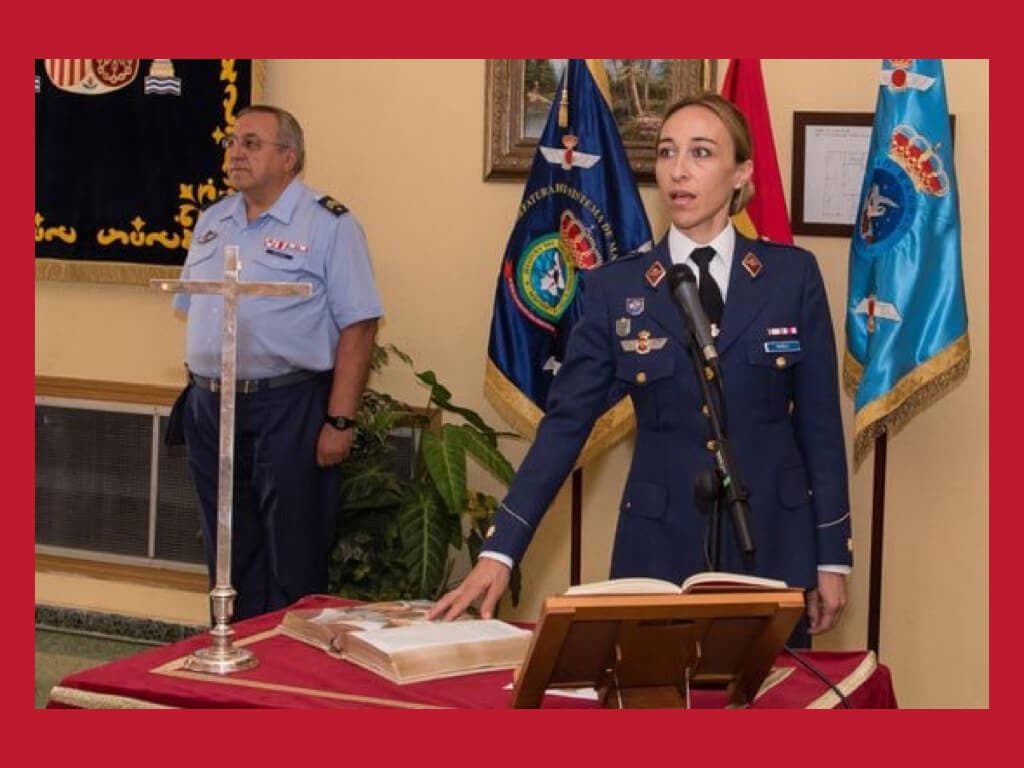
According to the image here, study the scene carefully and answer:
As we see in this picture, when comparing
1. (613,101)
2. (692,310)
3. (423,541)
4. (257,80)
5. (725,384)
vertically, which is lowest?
(423,541)

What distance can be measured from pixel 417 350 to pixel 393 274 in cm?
25

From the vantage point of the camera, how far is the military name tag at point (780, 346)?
279 centimetres

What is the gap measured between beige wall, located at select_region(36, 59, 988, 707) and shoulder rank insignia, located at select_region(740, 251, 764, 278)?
168cm

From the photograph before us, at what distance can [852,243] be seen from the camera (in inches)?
167

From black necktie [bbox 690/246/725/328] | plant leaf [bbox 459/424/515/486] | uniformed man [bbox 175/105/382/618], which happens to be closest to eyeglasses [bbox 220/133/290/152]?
uniformed man [bbox 175/105/382/618]

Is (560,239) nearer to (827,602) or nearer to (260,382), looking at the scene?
(260,382)

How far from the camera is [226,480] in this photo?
8.28ft

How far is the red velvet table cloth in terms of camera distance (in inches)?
86.6

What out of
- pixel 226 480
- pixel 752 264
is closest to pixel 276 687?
pixel 226 480

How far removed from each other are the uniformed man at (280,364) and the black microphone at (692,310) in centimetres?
219

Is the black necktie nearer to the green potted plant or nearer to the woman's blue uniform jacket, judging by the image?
the woman's blue uniform jacket

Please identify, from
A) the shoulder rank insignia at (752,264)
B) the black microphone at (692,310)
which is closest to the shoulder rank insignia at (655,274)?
the shoulder rank insignia at (752,264)

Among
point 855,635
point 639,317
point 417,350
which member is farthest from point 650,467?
point 417,350

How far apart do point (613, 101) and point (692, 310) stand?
2460 millimetres
